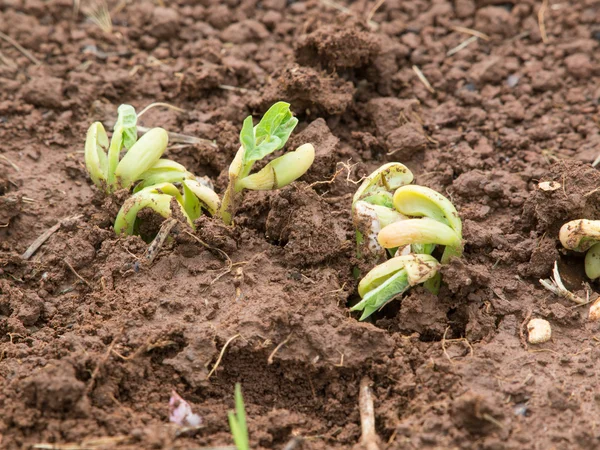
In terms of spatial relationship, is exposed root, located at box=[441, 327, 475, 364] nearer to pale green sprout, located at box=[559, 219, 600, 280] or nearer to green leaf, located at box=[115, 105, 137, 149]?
pale green sprout, located at box=[559, 219, 600, 280]

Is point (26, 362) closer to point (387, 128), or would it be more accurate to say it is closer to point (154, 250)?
point (154, 250)

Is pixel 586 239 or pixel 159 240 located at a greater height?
pixel 159 240

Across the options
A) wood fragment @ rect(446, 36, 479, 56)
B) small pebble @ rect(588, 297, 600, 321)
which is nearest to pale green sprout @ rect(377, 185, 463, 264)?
small pebble @ rect(588, 297, 600, 321)

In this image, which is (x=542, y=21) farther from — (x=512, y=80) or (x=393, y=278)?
(x=393, y=278)

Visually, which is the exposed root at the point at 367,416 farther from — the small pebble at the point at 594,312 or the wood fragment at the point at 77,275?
the wood fragment at the point at 77,275

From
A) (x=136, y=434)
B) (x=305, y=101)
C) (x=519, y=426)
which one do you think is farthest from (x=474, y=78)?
(x=136, y=434)

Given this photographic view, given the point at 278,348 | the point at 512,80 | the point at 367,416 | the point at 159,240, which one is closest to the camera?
the point at 367,416

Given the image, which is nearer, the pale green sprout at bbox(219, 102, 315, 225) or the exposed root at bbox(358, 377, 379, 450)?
the exposed root at bbox(358, 377, 379, 450)

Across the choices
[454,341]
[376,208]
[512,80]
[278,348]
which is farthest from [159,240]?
[512,80]
